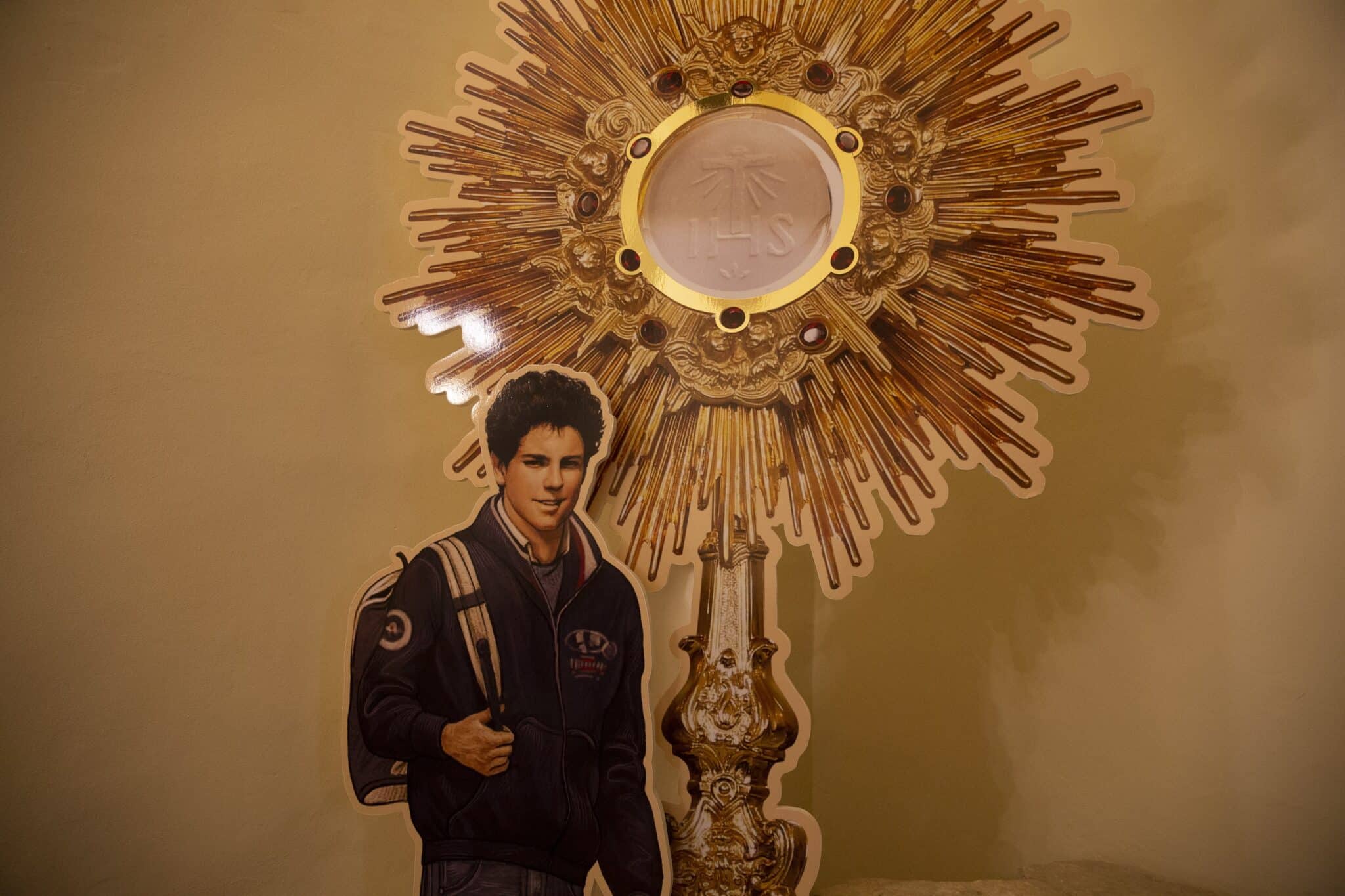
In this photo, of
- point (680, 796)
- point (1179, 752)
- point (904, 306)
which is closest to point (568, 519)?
point (680, 796)

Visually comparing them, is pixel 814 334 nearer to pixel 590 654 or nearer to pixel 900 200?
pixel 900 200

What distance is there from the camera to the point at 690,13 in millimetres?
1854

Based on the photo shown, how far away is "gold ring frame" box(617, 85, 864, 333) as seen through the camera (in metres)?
1.70

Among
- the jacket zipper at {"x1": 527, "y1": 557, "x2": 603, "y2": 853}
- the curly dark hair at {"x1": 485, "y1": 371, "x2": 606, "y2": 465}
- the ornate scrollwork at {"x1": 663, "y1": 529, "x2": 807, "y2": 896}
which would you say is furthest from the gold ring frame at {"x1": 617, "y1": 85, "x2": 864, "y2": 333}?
the jacket zipper at {"x1": 527, "y1": 557, "x2": 603, "y2": 853}

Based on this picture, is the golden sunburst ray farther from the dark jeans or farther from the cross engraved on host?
the dark jeans

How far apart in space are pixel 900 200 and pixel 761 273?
301 millimetres

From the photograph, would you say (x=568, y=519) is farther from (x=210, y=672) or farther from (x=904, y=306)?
(x=210, y=672)

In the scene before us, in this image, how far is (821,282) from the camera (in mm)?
1692

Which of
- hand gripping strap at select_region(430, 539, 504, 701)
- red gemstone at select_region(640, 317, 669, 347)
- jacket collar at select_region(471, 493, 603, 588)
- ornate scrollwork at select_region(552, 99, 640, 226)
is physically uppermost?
ornate scrollwork at select_region(552, 99, 640, 226)

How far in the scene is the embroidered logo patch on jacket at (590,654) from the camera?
61.9 inches

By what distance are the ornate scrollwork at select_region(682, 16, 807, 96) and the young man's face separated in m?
Answer: 0.78

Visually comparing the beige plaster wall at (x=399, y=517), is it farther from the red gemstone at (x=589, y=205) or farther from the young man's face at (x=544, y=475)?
the red gemstone at (x=589, y=205)

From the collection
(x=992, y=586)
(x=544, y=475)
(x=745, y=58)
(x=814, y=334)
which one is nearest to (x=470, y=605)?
(x=544, y=475)

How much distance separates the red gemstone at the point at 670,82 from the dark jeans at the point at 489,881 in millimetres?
1535
